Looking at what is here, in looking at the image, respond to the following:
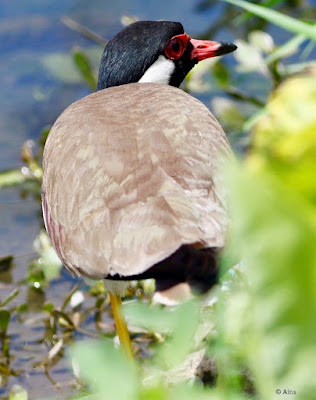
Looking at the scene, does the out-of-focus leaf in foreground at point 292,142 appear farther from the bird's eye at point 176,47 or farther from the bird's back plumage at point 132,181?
the bird's eye at point 176,47

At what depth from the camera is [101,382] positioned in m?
0.81

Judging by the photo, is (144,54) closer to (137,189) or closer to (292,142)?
(137,189)

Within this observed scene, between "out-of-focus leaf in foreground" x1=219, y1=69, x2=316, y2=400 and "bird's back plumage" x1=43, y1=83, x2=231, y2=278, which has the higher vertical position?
"out-of-focus leaf in foreground" x1=219, y1=69, x2=316, y2=400

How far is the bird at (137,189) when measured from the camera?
1.89m

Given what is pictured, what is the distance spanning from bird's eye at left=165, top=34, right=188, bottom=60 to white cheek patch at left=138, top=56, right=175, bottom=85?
0.09 feet

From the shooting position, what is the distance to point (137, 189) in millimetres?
2129

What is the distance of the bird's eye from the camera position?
11.5 feet

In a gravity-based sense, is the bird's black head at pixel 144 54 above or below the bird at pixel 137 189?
below

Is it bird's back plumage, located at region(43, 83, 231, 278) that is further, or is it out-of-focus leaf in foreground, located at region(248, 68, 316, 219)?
bird's back plumage, located at region(43, 83, 231, 278)

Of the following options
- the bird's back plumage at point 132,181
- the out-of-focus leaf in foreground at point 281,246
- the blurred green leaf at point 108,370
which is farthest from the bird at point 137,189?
the out-of-focus leaf in foreground at point 281,246

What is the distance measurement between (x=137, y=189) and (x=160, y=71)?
1.41 metres

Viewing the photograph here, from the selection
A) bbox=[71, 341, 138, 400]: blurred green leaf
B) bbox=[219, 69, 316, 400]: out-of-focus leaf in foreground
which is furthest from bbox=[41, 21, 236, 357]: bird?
bbox=[219, 69, 316, 400]: out-of-focus leaf in foreground

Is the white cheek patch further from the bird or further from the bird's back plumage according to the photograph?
the bird's back plumage

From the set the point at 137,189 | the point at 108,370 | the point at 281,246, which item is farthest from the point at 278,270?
the point at 137,189
